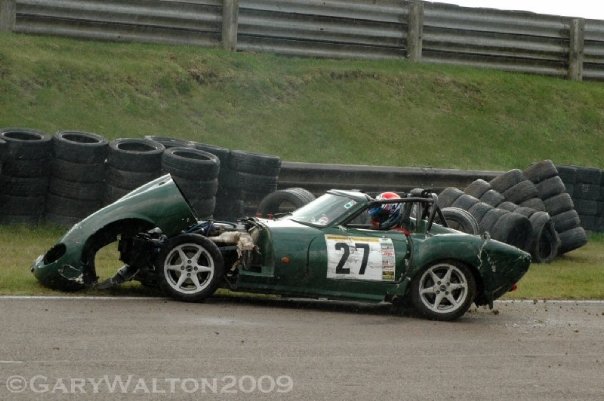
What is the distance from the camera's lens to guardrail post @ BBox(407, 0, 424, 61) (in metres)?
23.7

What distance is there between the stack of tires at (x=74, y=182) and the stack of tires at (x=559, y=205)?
21.8ft

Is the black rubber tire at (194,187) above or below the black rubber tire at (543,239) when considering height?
above

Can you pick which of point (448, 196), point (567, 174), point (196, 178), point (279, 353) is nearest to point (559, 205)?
point (567, 174)

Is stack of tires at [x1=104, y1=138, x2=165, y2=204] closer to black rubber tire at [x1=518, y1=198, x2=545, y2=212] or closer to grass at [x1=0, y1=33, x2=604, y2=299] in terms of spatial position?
grass at [x1=0, y1=33, x2=604, y2=299]

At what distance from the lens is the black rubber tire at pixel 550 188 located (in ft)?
62.5

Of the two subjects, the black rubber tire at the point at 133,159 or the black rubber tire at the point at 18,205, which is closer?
the black rubber tire at the point at 18,205

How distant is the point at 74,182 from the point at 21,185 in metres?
0.66

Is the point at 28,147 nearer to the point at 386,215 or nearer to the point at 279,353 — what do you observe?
the point at 386,215

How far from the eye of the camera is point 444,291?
12.6 meters

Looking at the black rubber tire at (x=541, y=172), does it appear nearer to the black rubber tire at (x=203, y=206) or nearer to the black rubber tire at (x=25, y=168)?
the black rubber tire at (x=203, y=206)

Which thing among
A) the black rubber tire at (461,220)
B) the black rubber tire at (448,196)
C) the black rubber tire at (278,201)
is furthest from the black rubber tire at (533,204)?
the black rubber tire at (278,201)

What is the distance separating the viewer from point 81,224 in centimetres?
1236

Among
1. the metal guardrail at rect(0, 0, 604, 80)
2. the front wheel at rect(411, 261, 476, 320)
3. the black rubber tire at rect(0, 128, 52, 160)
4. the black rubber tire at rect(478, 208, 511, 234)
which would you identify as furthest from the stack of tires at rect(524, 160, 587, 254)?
the black rubber tire at rect(0, 128, 52, 160)

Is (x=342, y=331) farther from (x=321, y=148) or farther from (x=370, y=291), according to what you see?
(x=321, y=148)
